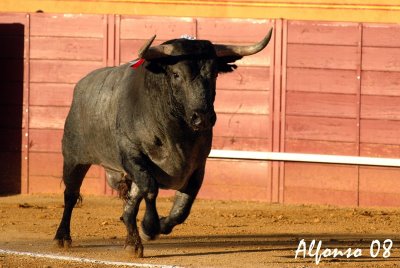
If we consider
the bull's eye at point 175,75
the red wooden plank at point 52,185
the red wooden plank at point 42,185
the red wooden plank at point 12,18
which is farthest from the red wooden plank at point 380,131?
the bull's eye at point 175,75

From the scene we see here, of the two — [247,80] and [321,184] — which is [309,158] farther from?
[247,80]

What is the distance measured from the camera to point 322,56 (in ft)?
49.8

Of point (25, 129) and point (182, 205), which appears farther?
point (25, 129)

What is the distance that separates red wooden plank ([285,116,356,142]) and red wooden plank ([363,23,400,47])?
2.88 feet

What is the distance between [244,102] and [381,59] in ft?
5.15

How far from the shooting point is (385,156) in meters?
15.0

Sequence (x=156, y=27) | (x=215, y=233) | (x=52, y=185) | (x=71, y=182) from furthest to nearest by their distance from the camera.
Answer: (x=52, y=185) < (x=156, y=27) < (x=215, y=233) < (x=71, y=182)

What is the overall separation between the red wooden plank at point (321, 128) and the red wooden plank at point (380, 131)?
0.12 meters

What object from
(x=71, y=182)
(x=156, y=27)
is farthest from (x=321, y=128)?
(x=71, y=182)

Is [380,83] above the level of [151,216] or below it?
above

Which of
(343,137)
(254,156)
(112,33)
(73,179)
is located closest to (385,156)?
(343,137)

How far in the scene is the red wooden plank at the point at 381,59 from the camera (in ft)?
49.1

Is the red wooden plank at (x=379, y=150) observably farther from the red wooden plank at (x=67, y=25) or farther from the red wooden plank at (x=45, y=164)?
the red wooden plank at (x=67, y=25)

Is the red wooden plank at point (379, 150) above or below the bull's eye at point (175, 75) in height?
below
